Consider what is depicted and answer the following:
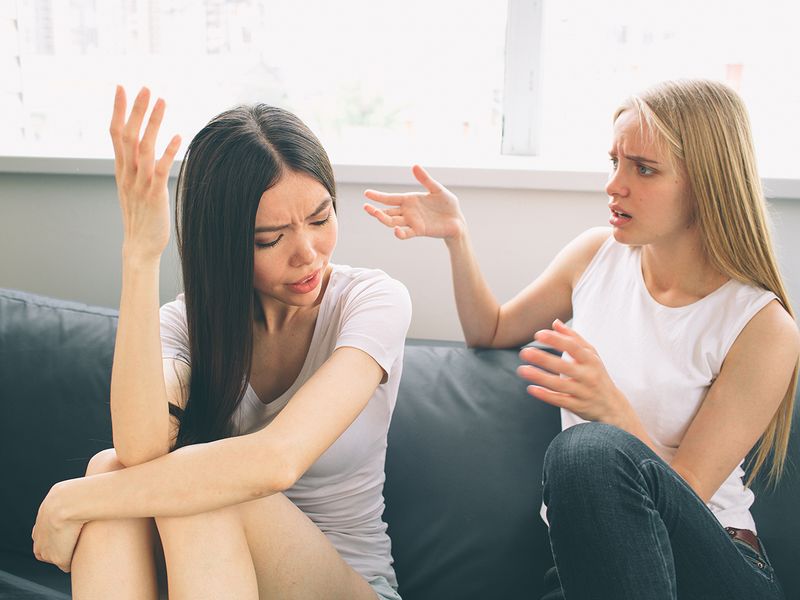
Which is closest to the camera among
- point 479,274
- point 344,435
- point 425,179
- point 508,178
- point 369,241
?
point 344,435

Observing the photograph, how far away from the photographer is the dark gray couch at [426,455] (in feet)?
4.93

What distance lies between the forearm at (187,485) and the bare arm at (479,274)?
0.48 meters

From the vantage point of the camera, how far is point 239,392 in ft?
4.52

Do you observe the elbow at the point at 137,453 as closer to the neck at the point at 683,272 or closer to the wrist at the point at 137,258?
the wrist at the point at 137,258

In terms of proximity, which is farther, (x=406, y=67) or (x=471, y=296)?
(x=406, y=67)

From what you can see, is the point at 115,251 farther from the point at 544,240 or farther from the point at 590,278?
the point at 590,278

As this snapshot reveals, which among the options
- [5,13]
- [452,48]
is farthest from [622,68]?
[5,13]

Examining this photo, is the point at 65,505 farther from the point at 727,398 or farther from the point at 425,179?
the point at 727,398

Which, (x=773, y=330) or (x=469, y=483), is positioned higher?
(x=773, y=330)

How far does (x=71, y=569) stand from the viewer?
1.22 metres

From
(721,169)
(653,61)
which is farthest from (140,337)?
(653,61)

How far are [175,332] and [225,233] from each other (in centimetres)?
24

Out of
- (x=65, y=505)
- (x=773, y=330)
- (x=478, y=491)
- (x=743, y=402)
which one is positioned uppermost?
(x=773, y=330)

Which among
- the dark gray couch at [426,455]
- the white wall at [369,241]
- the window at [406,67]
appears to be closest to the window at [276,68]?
the window at [406,67]
